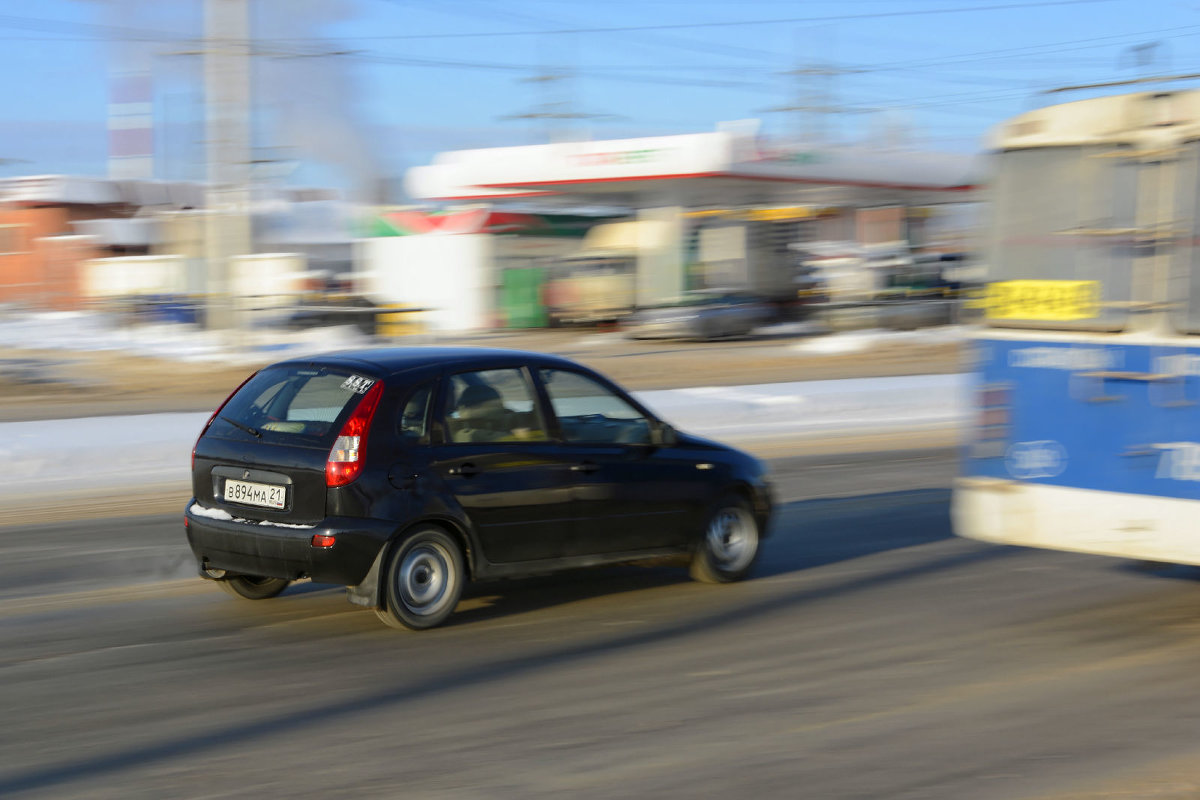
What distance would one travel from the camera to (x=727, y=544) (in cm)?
863

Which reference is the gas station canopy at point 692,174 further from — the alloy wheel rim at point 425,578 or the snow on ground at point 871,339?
the alloy wheel rim at point 425,578

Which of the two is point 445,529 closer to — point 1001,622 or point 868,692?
point 868,692

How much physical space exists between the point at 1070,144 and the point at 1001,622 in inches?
102

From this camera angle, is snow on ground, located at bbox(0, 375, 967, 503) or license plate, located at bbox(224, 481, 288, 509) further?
snow on ground, located at bbox(0, 375, 967, 503)

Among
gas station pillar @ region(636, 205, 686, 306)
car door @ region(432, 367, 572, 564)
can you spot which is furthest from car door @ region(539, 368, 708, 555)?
gas station pillar @ region(636, 205, 686, 306)

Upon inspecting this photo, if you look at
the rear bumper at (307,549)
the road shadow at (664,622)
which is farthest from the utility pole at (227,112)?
the rear bumper at (307,549)

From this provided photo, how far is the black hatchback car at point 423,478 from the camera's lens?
6.84 meters

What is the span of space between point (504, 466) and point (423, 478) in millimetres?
518

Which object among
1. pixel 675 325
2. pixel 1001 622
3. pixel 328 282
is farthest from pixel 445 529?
pixel 328 282

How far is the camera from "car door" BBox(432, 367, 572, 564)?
7176 mm

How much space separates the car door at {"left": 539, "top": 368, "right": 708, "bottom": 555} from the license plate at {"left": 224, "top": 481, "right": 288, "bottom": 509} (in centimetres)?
155

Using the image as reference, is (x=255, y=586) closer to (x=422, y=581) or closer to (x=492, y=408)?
(x=422, y=581)

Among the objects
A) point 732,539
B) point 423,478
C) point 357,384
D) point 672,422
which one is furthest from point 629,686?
point 672,422

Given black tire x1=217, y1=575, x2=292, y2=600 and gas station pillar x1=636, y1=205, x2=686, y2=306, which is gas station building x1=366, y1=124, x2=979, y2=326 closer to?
gas station pillar x1=636, y1=205, x2=686, y2=306
